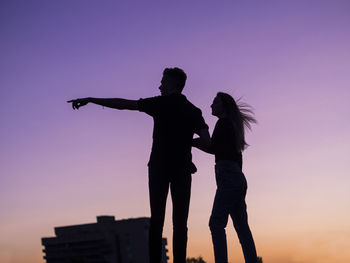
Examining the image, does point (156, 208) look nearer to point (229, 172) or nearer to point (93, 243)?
point (229, 172)

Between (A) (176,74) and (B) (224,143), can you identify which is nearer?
(A) (176,74)

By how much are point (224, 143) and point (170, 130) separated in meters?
1.50

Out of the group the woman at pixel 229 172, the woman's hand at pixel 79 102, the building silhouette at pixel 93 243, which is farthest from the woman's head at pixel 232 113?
the building silhouette at pixel 93 243

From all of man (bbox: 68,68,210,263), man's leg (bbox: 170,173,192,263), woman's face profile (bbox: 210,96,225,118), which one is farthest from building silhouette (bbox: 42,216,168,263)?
man (bbox: 68,68,210,263)

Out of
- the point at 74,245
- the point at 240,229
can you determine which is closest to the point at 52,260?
the point at 74,245

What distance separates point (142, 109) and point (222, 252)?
101 inches

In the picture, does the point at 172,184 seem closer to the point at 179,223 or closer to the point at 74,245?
the point at 179,223

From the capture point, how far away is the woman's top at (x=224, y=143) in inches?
310

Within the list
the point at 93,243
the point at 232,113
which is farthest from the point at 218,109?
the point at 93,243

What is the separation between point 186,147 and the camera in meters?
6.82

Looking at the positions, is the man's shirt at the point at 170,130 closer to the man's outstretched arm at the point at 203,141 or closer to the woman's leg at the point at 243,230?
the man's outstretched arm at the point at 203,141

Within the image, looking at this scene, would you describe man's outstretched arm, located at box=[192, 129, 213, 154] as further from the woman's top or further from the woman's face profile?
the woman's face profile

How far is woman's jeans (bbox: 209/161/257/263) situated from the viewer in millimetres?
7477

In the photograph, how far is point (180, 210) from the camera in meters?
6.68
